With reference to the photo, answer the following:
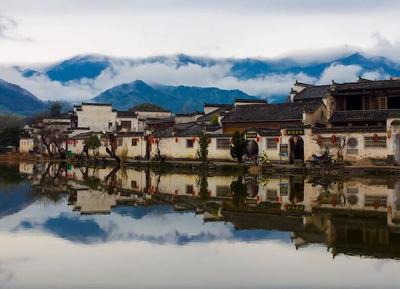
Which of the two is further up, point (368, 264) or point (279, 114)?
point (279, 114)

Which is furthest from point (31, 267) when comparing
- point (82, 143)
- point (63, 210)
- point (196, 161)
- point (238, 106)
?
point (82, 143)

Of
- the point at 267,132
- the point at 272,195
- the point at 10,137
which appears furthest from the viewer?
the point at 10,137

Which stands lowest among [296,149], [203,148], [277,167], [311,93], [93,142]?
[277,167]

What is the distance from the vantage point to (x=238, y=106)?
160 feet

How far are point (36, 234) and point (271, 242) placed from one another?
592 cm

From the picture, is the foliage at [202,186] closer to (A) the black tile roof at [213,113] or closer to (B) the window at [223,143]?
(B) the window at [223,143]

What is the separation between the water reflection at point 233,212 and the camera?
45.8ft

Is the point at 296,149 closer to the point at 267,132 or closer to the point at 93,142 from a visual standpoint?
the point at 267,132

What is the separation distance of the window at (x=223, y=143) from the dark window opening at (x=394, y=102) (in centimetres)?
A: 1170

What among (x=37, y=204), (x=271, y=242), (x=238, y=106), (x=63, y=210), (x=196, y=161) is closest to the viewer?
(x=271, y=242)

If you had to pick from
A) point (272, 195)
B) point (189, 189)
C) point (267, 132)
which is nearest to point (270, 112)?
point (267, 132)

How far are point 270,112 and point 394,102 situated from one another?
9275mm

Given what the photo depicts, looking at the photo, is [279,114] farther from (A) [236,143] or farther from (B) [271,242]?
(B) [271,242]

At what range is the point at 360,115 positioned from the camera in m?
40.3
